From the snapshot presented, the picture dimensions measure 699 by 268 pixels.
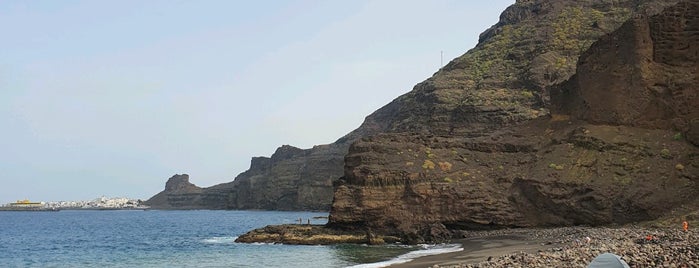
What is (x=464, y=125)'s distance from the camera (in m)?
85.9

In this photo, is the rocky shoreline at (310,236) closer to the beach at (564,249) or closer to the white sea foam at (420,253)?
the white sea foam at (420,253)

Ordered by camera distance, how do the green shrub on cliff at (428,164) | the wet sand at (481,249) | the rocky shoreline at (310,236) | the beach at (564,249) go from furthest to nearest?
the green shrub on cliff at (428,164) → the rocky shoreline at (310,236) → the wet sand at (481,249) → the beach at (564,249)

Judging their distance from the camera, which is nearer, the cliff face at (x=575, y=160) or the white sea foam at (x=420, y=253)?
the white sea foam at (x=420, y=253)

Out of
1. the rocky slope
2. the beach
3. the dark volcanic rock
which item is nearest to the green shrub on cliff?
the rocky slope

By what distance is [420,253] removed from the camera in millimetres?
38125

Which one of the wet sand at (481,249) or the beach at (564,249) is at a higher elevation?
the beach at (564,249)

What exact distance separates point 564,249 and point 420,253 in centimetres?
1184

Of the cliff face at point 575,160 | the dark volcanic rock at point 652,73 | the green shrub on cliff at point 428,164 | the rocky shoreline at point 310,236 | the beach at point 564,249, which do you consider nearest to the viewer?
the beach at point 564,249

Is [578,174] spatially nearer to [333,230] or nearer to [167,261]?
[333,230]

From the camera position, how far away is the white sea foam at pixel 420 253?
1288 inches

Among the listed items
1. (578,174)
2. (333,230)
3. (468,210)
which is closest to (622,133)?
(578,174)

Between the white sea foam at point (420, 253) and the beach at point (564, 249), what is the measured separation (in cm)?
93

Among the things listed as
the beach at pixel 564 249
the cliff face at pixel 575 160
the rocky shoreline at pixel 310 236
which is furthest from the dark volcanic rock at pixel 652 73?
the rocky shoreline at pixel 310 236

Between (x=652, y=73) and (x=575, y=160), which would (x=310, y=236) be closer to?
(x=575, y=160)
